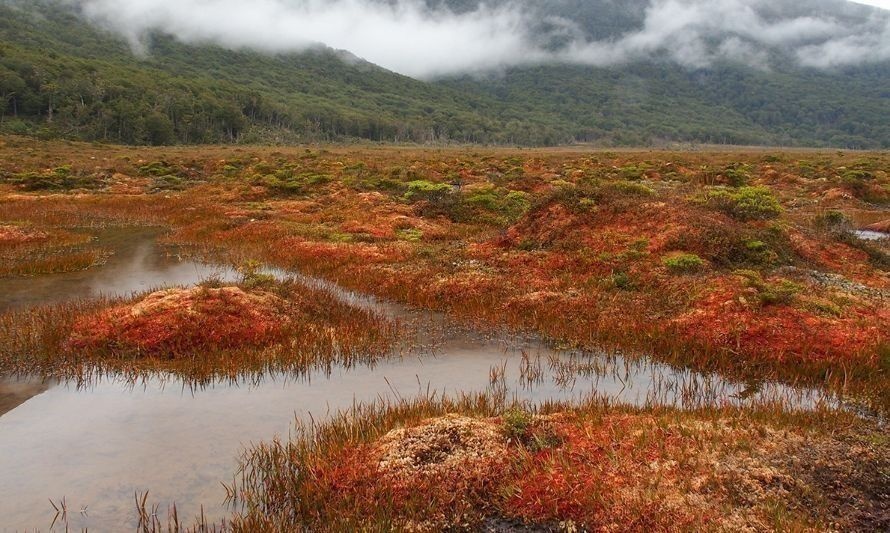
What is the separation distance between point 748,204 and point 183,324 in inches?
777

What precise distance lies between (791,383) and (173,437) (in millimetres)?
11000

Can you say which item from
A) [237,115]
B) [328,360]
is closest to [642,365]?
[328,360]

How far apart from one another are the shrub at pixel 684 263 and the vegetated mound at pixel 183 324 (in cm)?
1089

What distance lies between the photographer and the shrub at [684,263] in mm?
16406

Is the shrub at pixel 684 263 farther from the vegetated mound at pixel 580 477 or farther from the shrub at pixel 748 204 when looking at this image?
the vegetated mound at pixel 580 477

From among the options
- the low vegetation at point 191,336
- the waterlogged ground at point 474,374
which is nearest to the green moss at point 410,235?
the waterlogged ground at point 474,374

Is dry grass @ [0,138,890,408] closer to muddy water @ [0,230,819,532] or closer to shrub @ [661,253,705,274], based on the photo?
shrub @ [661,253,705,274]

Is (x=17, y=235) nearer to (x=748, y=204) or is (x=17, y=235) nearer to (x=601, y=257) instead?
(x=601, y=257)

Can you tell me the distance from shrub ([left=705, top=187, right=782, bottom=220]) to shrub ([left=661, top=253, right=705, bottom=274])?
229 inches

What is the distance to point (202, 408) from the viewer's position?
384 inches

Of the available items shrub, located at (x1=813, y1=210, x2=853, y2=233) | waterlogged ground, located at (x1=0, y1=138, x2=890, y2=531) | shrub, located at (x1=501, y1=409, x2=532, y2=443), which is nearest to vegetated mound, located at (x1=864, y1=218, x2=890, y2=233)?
shrub, located at (x1=813, y1=210, x2=853, y2=233)

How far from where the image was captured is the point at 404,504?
6848 mm

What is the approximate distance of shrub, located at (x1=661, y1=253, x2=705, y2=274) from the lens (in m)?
16.4

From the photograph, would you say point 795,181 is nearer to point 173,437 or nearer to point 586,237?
point 586,237
